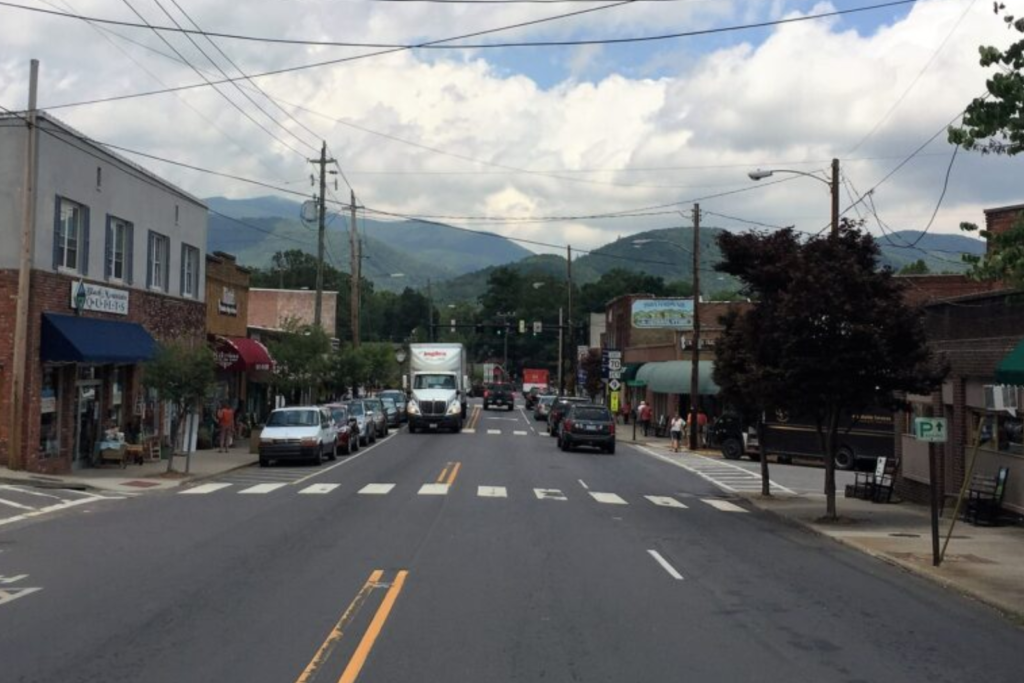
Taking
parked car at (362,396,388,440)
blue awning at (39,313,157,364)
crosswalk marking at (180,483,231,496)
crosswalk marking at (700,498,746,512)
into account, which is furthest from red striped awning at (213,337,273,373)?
crosswalk marking at (700,498,746,512)

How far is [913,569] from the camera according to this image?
1497 centimetres

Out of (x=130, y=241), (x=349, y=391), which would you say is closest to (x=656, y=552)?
(x=130, y=241)

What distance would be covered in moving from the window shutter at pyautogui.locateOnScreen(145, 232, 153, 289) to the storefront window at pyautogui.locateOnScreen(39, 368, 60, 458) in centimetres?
650

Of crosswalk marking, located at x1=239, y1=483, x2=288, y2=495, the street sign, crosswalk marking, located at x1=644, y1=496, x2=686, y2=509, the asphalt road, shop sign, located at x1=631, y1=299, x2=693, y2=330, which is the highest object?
shop sign, located at x1=631, y1=299, x2=693, y2=330

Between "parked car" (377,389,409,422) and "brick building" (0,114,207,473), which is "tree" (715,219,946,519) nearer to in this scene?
"brick building" (0,114,207,473)

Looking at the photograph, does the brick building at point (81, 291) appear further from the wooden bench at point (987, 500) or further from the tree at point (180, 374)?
the wooden bench at point (987, 500)

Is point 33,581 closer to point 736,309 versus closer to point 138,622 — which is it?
point 138,622

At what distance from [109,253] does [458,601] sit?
2175cm

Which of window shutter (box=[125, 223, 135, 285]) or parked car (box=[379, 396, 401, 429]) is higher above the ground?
window shutter (box=[125, 223, 135, 285])

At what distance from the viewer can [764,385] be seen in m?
21.2

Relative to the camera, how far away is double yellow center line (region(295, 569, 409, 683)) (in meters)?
8.06

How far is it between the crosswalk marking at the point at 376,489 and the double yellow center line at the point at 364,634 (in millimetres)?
10831

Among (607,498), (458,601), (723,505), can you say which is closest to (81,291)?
(607,498)

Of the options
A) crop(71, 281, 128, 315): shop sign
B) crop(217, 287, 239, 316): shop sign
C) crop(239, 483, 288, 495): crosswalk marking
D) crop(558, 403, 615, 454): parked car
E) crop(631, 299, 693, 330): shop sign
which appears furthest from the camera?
crop(631, 299, 693, 330): shop sign
